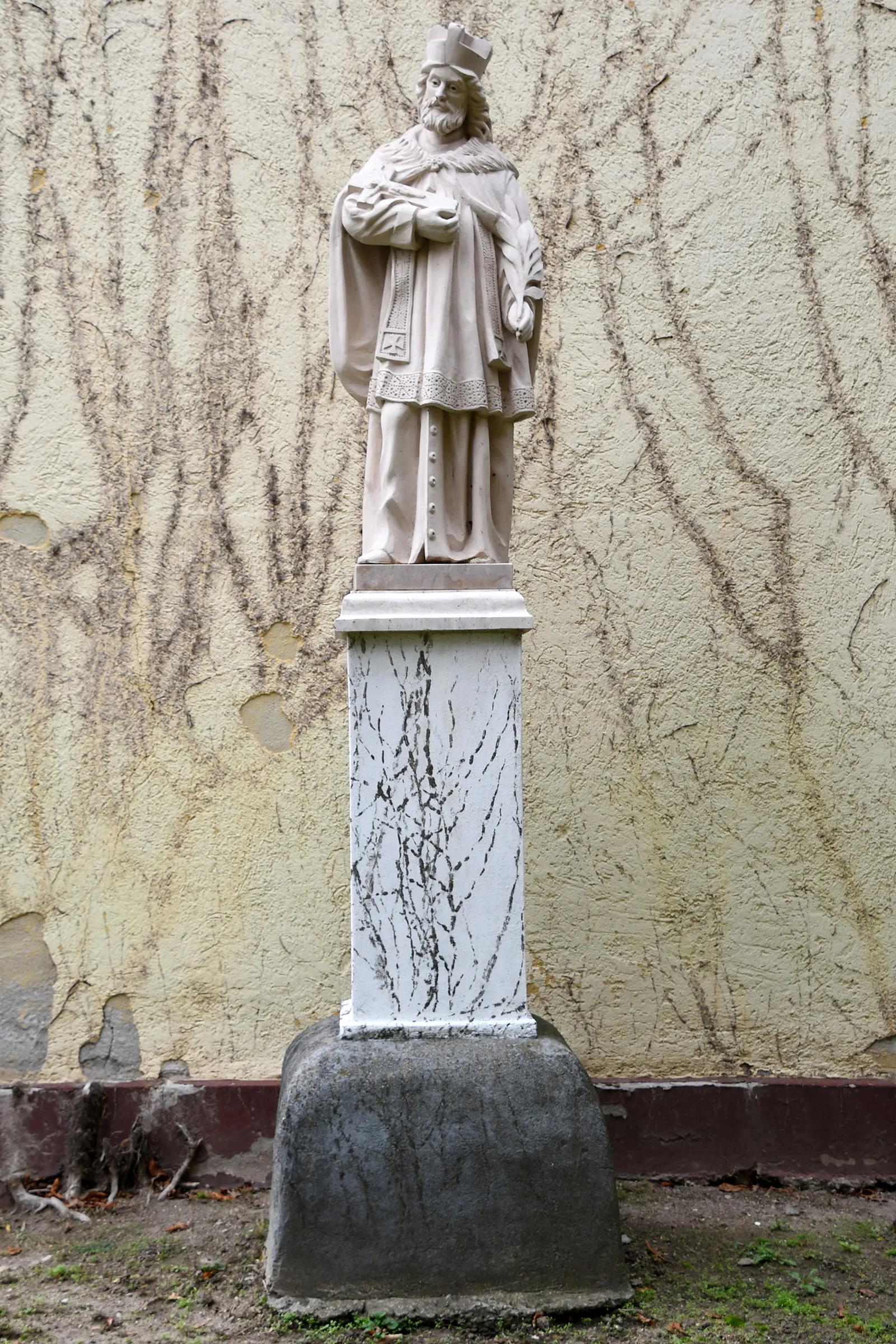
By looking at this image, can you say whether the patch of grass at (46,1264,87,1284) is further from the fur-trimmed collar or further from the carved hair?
the carved hair

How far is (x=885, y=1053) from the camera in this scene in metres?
4.01

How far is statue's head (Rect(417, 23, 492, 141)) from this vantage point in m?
3.14

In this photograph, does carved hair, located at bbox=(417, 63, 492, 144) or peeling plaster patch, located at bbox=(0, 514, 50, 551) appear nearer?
carved hair, located at bbox=(417, 63, 492, 144)

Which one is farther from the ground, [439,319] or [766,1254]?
[439,319]

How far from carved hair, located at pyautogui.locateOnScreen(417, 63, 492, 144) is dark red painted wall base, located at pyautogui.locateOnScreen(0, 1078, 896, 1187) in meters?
3.01

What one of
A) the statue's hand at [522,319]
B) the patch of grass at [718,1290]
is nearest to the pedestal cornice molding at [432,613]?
the statue's hand at [522,319]

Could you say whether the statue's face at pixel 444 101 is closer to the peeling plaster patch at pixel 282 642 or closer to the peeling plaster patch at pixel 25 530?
the peeling plaster patch at pixel 282 642

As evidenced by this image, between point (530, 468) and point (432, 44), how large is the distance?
1.46 m

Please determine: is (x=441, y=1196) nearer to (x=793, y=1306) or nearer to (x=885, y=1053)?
(x=793, y=1306)

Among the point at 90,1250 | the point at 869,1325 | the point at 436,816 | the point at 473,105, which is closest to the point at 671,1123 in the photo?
the point at 869,1325

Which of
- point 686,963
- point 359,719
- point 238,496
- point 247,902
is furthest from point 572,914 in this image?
point 238,496

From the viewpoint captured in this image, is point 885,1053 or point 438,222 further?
point 885,1053

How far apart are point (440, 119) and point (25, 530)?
2017 millimetres

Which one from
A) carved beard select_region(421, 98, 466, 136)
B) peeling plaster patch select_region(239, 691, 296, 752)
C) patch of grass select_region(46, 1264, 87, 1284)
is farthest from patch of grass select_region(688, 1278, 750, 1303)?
carved beard select_region(421, 98, 466, 136)
